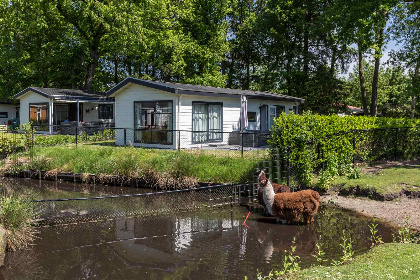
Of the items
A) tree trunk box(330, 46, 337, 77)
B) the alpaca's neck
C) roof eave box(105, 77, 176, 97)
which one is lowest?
the alpaca's neck

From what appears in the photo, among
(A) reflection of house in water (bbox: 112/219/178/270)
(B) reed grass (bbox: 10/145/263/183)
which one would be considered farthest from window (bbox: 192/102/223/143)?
(A) reflection of house in water (bbox: 112/219/178/270)

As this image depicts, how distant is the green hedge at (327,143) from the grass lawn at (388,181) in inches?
19.8

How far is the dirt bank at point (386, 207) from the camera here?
8.70m

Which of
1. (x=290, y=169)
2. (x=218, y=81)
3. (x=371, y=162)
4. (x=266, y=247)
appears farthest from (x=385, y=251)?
(x=218, y=81)

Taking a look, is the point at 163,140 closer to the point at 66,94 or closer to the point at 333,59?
the point at 66,94

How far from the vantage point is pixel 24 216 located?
748 cm

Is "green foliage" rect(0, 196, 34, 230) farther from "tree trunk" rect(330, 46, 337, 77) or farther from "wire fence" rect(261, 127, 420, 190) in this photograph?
"tree trunk" rect(330, 46, 337, 77)

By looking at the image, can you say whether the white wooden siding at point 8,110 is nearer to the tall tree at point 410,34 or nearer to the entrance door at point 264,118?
the entrance door at point 264,118

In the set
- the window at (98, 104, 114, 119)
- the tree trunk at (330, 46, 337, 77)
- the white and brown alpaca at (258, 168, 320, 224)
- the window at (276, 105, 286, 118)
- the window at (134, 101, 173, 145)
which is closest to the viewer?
the white and brown alpaca at (258, 168, 320, 224)

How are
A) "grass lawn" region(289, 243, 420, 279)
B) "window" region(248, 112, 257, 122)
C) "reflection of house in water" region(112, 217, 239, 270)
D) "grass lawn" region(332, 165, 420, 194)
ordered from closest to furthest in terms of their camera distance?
"grass lawn" region(289, 243, 420, 279)
"reflection of house in water" region(112, 217, 239, 270)
"grass lawn" region(332, 165, 420, 194)
"window" region(248, 112, 257, 122)

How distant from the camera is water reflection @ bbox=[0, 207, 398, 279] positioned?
6.21 meters

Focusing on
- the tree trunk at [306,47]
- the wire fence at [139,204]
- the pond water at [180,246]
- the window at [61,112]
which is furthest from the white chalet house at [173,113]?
the tree trunk at [306,47]

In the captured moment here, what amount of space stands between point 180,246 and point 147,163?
6461mm

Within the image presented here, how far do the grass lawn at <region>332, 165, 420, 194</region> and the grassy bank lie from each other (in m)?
2.86
